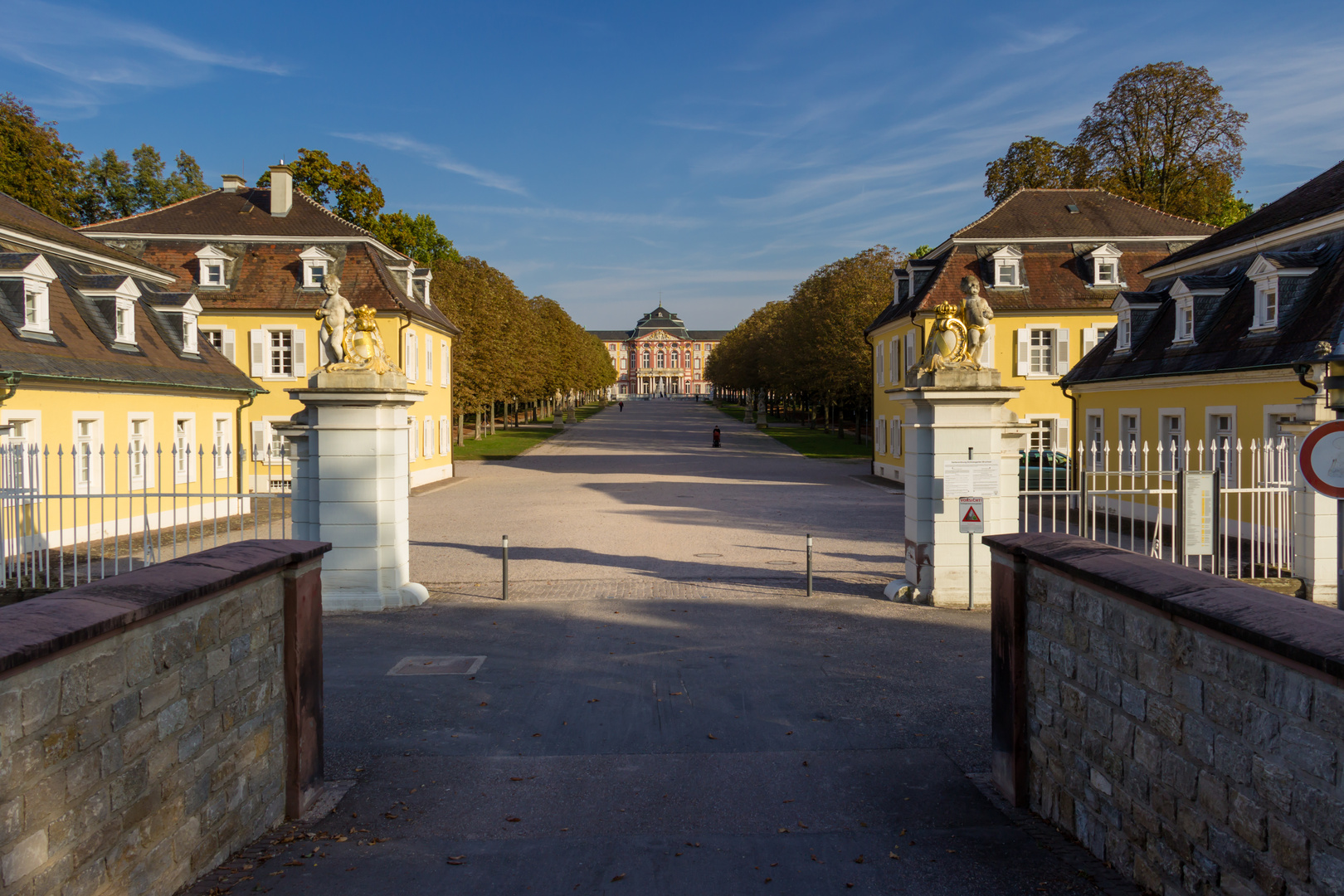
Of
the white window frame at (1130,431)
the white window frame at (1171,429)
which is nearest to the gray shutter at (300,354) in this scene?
the white window frame at (1130,431)

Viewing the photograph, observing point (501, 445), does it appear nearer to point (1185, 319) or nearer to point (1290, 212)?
point (1185, 319)

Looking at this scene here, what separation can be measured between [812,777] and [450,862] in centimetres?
243

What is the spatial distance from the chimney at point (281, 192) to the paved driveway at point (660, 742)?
2342 centimetres

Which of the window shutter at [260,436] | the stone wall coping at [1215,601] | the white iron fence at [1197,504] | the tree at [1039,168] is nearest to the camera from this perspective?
the stone wall coping at [1215,601]

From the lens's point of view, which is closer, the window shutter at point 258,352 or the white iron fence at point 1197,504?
the white iron fence at point 1197,504

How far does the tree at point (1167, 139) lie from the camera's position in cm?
3619

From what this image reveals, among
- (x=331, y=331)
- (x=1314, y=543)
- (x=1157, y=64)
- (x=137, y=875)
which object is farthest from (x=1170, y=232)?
(x=137, y=875)

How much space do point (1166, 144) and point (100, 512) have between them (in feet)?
135

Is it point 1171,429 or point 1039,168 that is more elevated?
point 1039,168

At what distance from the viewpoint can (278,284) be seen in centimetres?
3042

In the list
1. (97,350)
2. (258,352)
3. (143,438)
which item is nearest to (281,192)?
(258,352)

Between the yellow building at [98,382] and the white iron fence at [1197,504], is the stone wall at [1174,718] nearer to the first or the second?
the white iron fence at [1197,504]

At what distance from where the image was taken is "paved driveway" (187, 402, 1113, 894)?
4457 millimetres

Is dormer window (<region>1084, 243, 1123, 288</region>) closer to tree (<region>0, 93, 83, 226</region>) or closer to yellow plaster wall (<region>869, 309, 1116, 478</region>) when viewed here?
yellow plaster wall (<region>869, 309, 1116, 478</region>)
